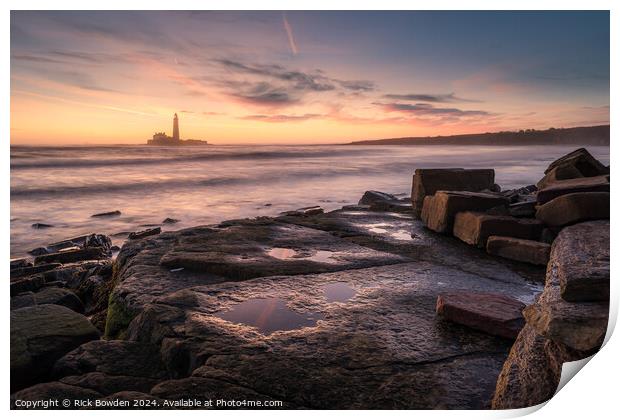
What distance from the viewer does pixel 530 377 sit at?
2088 mm

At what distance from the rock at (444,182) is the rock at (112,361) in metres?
4.58

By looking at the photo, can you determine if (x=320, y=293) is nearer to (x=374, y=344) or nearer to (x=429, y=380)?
(x=374, y=344)

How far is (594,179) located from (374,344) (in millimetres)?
3421

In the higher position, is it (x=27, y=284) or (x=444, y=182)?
(x=444, y=182)

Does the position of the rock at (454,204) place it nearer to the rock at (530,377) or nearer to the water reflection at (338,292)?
the water reflection at (338,292)

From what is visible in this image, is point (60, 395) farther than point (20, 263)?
No

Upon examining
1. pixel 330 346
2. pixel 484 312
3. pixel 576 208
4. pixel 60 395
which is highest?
Result: pixel 576 208

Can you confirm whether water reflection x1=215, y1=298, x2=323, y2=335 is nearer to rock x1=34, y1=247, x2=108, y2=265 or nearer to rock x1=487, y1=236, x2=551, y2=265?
rock x1=487, y1=236, x2=551, y2=265

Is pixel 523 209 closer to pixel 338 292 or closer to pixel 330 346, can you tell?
pixel 338 292

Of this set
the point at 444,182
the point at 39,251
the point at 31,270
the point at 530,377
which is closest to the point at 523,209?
the point at 444,182

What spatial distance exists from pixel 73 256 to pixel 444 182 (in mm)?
5220
